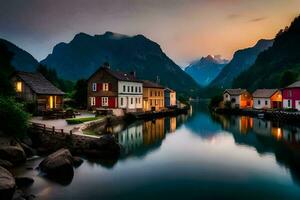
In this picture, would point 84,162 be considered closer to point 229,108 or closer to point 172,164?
point 172,164

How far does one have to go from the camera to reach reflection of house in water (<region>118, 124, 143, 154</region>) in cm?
3399

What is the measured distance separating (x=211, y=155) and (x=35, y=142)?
20227 mm

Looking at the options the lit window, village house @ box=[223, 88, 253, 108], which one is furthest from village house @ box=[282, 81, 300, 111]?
the lit window

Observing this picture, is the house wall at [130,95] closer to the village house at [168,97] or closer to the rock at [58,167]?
the village house at [168,97]

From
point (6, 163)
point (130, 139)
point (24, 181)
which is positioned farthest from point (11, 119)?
point (130, 139)

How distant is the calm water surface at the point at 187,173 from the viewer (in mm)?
18719

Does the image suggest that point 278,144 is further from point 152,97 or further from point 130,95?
point 152,97

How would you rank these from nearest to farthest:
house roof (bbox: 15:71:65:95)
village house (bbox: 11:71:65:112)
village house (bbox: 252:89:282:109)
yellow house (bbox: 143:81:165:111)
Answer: village house (bbox: 11:71:65:112) → house roof (bbox: 15:71:65:95) → yellow house (bbox: 143:81:165:111) → village house (bbox: 252:89:282:109)

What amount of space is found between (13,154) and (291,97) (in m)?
67.6

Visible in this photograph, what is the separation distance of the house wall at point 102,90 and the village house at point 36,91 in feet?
46.2

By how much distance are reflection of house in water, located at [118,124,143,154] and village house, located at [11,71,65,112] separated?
48.3 ft

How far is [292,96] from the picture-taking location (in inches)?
2776

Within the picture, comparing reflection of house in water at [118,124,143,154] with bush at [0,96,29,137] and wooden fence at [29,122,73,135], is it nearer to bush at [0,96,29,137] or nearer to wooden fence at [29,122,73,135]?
wooden fence at [29,122,73,135]

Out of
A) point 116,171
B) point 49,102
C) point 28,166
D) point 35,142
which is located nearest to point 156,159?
point 116,171
